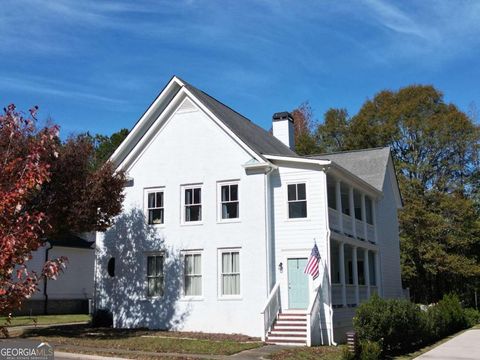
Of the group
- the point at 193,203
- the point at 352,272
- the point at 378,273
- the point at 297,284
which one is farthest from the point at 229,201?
the point at 378,273

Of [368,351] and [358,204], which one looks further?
[358,204]

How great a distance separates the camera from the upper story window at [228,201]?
2228cm

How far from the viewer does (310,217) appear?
21266mm

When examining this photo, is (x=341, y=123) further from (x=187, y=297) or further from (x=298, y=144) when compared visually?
(x=187, y=297)

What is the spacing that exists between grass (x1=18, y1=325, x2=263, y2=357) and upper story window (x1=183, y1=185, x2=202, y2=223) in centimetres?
474

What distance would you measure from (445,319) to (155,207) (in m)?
14.9

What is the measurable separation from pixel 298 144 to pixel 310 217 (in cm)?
2647

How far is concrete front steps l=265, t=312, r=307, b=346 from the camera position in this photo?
18.9 m

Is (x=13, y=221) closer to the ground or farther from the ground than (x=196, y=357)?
farther from the ground

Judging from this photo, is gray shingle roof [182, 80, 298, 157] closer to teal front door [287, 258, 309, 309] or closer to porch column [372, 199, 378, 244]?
teal front door [287, 258, 309, 309]

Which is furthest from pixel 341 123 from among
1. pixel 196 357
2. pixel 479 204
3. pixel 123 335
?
pixel 196 357

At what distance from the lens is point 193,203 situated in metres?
23.0

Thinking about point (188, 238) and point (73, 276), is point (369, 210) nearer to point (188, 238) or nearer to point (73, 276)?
point (188, 238)
